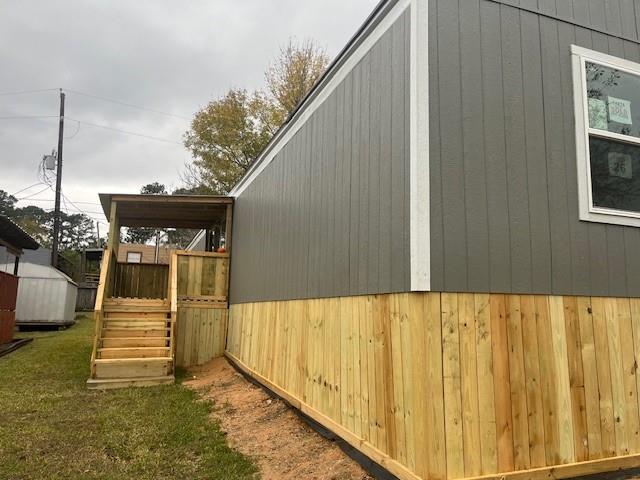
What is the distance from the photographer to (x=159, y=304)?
31.1 ft

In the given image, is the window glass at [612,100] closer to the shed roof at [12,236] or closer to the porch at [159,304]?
the porch at [159,304]

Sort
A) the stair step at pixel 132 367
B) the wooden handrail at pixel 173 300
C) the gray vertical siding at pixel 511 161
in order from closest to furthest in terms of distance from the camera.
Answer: the gray vertical siding at pixel 511 161
the stair step at pixel 132 367
the wooden handrail at pixel 173 300

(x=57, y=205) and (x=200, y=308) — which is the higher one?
(x=57, y=205)

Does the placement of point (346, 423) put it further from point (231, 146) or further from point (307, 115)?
point (231, 146)

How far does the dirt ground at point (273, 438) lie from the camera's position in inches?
149

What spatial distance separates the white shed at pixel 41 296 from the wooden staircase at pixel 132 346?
1062 centimetres

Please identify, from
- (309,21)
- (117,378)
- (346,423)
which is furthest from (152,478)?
(309,21)

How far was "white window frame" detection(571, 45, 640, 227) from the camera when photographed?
377cm

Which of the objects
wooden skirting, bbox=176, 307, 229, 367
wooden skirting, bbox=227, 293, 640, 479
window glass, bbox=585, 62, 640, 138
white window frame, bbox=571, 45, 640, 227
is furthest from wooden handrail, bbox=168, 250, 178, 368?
window glass, bbox=585, 62, 640, 138

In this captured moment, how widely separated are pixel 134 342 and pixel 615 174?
728 cm

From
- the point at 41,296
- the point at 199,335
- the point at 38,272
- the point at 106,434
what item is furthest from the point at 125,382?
the point at 38,272

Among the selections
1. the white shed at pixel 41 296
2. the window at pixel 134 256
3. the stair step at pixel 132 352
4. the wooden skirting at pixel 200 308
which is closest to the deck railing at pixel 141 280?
the wooden skirting at pixel 200 308

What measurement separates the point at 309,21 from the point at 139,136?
16911mm

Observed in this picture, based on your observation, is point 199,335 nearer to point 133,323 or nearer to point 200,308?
point 200,308
